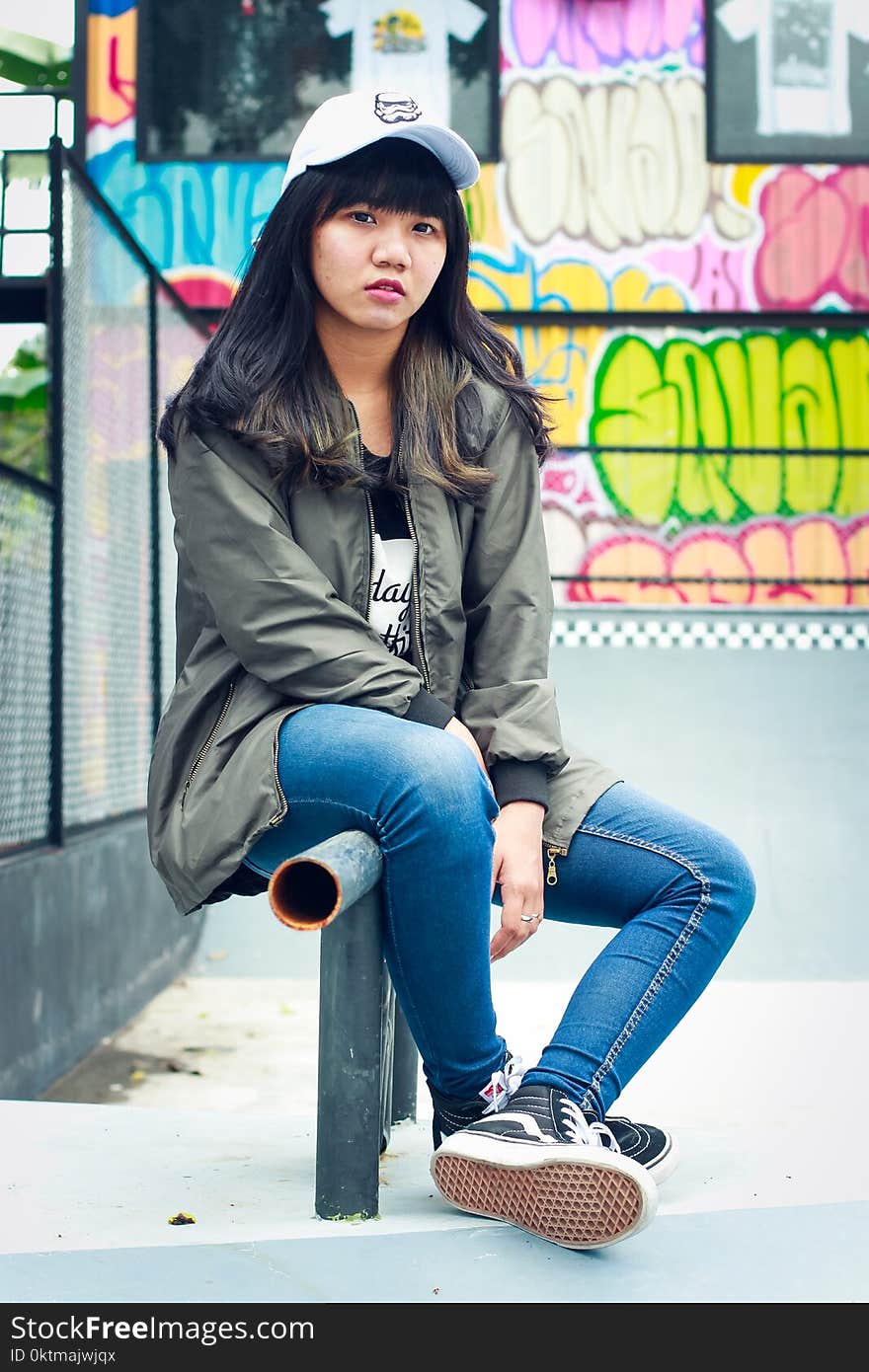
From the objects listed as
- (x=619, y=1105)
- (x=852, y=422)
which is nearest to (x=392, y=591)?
(x=619, y=1105)

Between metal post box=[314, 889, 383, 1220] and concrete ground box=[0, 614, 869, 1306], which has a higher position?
metal post box=[314, 889, 383, 1220]

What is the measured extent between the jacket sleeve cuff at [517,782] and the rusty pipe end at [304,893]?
0.52 m

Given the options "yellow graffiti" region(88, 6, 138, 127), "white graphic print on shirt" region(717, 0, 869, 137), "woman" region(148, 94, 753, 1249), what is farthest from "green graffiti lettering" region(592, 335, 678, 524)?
"woman" region(148, 94, 753, 1249)

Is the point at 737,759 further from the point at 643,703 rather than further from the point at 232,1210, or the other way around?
the point at 232,1210

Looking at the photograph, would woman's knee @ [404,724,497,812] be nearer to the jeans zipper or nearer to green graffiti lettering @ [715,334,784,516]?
the jeans zipper

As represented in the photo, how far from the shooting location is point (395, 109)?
196 centimetres

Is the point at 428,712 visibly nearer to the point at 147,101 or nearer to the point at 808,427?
the point at 808,427

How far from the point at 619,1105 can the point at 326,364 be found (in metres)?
2.23

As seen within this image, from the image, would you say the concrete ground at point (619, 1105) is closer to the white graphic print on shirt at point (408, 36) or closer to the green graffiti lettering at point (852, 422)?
the green graffiti lettering at point (852, 422)

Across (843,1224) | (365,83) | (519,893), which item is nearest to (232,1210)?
(519,893)

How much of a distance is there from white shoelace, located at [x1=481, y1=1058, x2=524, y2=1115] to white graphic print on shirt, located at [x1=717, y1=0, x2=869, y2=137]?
719 cm

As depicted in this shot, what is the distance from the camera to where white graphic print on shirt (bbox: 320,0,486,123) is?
782 centimetres

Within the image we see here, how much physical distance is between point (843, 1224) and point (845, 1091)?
1613 mm

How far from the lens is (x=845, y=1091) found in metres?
3.24
